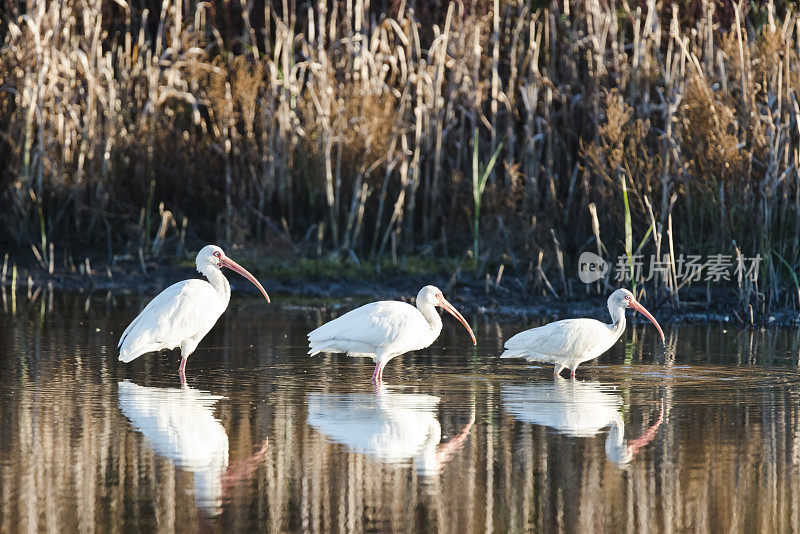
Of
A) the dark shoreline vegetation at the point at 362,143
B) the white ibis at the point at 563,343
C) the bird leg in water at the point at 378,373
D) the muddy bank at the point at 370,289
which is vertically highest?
the dark shoreline vegetation at the point at 362,143

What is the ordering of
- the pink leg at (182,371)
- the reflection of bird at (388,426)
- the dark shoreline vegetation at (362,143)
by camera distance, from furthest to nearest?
the dark shoreline vegetation at (362,143), the pink leg at (182,371), the reflection of bird at (388,426)

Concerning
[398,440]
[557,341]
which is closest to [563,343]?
[557,341]

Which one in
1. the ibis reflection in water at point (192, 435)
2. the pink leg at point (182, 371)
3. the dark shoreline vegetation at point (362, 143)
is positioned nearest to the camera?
the ibis reflection in water at point (192, 435)

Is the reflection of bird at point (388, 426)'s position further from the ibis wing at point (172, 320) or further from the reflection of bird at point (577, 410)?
the ibis wing at point (172, 320)

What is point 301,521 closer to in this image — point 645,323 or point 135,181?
point 645,323

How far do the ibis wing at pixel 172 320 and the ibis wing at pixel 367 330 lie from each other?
0.87 meters

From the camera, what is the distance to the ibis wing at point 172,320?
353 inches

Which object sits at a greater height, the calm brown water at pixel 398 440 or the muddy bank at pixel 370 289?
the muddy bank at pixel 370 289

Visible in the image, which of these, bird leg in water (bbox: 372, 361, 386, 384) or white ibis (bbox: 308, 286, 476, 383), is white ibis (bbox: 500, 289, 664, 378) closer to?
white ibis (bbox: 308, 286, 476, 383)

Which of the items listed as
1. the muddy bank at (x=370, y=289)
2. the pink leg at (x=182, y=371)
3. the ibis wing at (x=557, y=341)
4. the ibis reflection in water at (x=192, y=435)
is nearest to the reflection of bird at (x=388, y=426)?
the ibis reflection in water at (x=192, y=435)

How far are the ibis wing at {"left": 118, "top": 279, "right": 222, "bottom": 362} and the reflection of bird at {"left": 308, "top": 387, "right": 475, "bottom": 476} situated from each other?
1.56 m

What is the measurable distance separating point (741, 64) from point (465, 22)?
3.87 m

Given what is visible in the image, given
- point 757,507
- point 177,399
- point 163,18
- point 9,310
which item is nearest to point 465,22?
point 163,18

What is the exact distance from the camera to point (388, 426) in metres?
7.06
